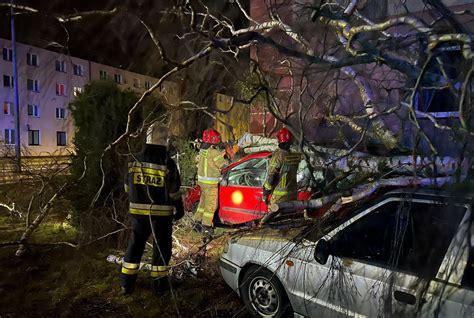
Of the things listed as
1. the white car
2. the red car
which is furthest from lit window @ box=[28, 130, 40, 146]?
the white car

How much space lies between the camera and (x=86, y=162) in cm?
610

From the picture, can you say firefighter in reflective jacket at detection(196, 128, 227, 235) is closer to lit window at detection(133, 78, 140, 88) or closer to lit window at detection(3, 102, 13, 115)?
lit window at detection(133, 78, 140, 88)

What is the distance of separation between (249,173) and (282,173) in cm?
100

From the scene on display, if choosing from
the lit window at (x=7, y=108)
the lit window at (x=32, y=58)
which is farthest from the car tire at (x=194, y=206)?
the lit window at (x=7, y=108)

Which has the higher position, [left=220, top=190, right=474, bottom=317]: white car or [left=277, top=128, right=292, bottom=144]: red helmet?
[left=277, top=128, right=292, bottom=144]: red helmet

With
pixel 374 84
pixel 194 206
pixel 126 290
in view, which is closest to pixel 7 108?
pixel 194 206

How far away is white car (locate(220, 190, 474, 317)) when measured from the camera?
2416mm

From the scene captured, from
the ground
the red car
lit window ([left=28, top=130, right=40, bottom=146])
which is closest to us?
the ground

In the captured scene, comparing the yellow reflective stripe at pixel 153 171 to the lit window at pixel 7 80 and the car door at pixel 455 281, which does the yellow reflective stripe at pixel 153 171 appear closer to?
the car door at pixel 455 281

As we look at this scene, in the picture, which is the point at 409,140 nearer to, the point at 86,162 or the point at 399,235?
the point at 399,235

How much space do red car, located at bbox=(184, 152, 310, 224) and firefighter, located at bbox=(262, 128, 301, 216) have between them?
54cm

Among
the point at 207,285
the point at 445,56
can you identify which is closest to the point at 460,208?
the point at 445,56

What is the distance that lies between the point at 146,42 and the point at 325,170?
432 centimetres

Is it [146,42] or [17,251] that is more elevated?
[146,42]
